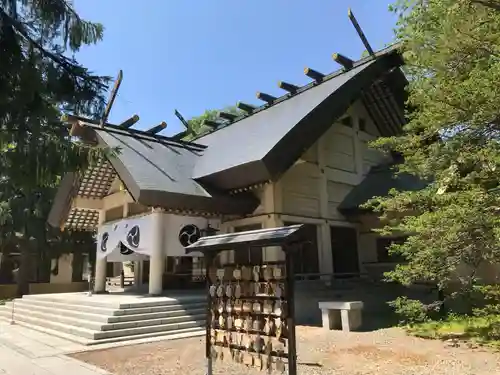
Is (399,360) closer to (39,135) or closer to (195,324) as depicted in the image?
(195,324)

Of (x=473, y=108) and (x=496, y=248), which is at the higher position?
(x=473, y=108)

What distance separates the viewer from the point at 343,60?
14633mm

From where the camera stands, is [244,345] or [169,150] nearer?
[244,345]

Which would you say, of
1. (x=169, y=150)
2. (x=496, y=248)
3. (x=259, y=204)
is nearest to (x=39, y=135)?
(x=496, y=248)

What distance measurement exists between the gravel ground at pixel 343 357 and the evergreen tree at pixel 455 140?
0.97 m

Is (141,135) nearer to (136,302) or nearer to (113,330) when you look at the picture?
(136,302)

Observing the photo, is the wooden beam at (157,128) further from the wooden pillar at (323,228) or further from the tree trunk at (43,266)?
the tree trunk at (43,266)

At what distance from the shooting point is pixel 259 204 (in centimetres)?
1266

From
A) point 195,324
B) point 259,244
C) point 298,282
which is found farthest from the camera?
point 298,282

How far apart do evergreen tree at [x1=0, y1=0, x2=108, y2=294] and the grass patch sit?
23.8ft

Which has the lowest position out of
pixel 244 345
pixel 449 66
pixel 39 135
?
pixel 244 345

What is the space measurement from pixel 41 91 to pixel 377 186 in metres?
11.7

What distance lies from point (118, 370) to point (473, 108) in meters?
6.97

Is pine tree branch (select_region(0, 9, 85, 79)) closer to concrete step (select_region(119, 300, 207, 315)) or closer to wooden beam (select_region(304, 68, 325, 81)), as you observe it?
concrete step (select_region(119, 300, 207, 315))
